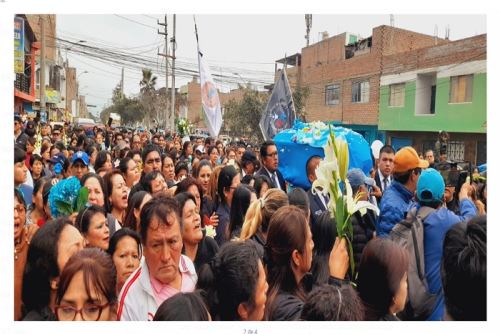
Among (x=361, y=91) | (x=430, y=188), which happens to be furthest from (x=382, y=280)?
(x=361, y=91)

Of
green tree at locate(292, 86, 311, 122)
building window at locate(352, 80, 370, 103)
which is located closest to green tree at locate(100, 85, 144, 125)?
green tree at locate(292, 86, 311, 122)

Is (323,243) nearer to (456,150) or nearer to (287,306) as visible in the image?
(287,306)

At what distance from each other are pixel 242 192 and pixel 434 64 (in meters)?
16.0

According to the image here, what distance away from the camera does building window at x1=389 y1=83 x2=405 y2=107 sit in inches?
747

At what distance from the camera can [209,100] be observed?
6809mm

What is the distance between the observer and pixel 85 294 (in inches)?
68.6

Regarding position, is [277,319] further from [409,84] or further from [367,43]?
[367,43]

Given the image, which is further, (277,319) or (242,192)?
(242,192)

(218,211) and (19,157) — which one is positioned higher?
(19,157)

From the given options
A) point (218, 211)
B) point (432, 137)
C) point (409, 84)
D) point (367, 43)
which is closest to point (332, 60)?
point (367, 43)

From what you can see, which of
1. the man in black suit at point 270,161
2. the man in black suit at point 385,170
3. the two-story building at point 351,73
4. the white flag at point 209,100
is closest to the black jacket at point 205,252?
the man in black suit at point 270,161

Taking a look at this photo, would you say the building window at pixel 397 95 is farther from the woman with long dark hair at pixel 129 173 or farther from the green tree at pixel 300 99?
the woman with long dark hair at pixel 129 173

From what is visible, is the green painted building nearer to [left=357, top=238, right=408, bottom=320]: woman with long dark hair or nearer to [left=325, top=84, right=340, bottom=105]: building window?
[left=325, top=84, right=340, bottom=105]: building window

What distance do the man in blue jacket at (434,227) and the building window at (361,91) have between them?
19.1 metres
